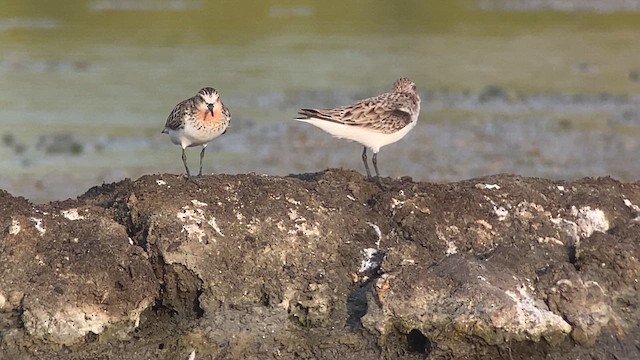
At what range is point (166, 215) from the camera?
6.56 m

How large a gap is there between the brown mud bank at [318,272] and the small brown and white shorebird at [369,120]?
47.0 inches

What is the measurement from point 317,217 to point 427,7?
23489 millimetres

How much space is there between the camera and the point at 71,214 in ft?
21.9

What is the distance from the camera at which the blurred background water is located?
557 inches

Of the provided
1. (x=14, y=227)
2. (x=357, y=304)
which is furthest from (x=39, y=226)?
(x=357, y=304)

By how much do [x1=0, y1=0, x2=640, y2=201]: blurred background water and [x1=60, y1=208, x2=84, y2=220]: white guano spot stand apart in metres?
6.04

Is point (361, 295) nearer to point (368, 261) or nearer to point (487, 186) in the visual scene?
point (368, 261)

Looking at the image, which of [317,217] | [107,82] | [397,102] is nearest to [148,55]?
[107,82]

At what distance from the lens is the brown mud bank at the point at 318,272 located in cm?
607

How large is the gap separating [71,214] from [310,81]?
12.9 meters

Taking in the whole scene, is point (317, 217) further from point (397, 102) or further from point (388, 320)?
point (397, 102)

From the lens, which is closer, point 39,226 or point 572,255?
point 39,226

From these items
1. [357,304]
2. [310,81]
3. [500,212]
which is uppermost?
[500,212]

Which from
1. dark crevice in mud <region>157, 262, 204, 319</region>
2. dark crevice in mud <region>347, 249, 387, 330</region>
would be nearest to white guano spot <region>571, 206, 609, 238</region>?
dark crevice in mud <region>347, 249, 387, 330</region>
